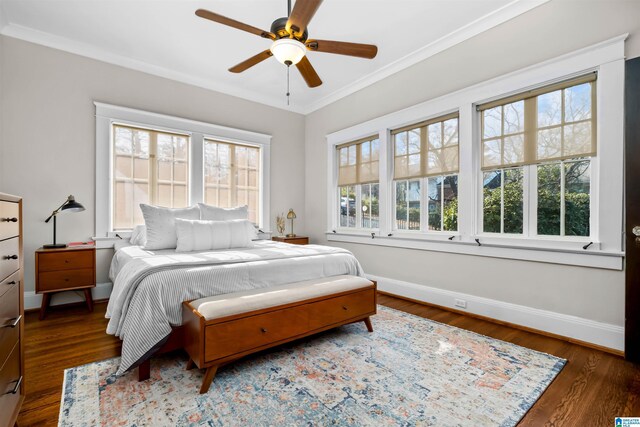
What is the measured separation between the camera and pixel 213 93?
4.36 m

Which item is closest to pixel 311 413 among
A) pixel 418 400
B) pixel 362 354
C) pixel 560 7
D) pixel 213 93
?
pixel 418 400

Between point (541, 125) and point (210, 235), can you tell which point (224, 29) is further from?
point (541, 125)

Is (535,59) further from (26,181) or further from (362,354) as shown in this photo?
(26,181)

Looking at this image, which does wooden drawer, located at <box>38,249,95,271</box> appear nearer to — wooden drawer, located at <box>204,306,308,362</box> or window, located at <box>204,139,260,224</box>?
window, located at <box>204,139,260,224</box>

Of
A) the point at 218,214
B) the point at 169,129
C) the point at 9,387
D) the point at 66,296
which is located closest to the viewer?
the point at 9,387

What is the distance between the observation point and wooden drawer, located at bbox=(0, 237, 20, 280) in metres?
1.17

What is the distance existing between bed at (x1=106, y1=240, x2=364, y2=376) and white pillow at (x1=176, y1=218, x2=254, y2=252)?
1.69ft

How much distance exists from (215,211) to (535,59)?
3593 mm

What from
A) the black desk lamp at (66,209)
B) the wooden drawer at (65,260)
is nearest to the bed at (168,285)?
the wooden drawer at (65,260)

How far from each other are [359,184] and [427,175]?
116 centimetres

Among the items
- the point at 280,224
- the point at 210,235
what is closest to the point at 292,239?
the point at 280,224

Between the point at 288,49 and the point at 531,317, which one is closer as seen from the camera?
the point at 288,49

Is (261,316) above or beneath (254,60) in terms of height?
beneath

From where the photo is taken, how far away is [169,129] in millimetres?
3951
